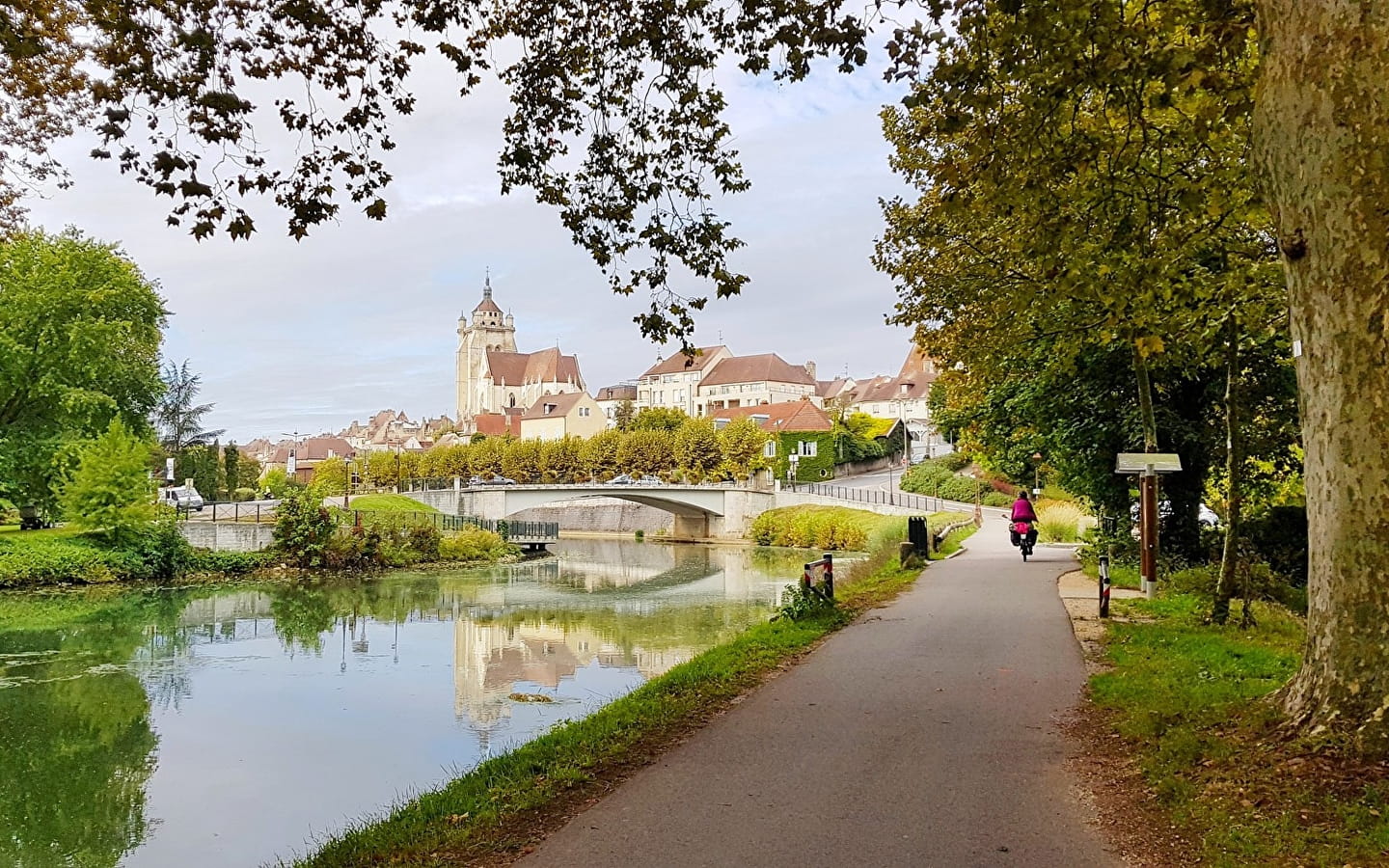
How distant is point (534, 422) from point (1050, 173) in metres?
109

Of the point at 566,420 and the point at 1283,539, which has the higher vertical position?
the point at 566,420

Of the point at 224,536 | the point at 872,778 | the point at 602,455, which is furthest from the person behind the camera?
the point at 602,455

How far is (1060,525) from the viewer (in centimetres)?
3156

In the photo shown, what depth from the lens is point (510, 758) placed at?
807 centimetres

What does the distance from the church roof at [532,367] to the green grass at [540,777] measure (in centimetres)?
12465

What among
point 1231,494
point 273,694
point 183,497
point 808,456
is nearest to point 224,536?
point 183,497

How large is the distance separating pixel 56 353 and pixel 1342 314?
129 ft

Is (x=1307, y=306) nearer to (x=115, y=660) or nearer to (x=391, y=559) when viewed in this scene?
(x=115, y=660)

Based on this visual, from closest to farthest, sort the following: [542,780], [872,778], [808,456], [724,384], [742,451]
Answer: [872,778], [542,780], [742,451], [808,456], [724,384]

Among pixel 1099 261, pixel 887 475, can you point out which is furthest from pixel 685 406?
pixel 1099 261

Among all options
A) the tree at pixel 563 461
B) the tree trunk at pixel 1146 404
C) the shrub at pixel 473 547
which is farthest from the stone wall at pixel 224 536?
the tree at pixel 563 461

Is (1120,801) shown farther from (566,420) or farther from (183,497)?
(566,420)

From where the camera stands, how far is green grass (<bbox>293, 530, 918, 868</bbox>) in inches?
231

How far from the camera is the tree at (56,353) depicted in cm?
3409
